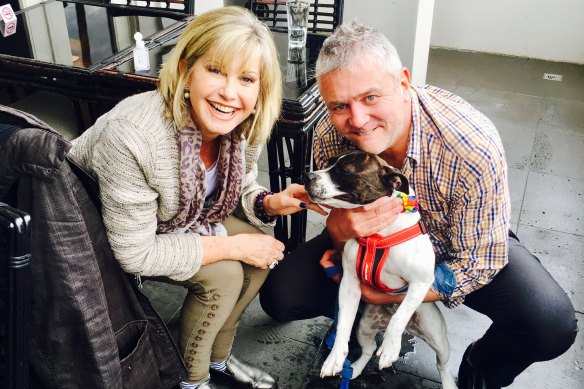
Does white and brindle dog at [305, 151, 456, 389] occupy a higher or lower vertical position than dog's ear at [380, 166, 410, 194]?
lower

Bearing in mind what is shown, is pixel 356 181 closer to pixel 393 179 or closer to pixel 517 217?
pixel 393 179

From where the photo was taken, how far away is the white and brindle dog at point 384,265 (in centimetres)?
165

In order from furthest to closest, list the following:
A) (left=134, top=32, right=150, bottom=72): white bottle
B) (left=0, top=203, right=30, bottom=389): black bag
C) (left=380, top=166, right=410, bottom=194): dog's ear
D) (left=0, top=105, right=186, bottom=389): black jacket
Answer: (left=134, top=32, right=150, bottom=72): white bottle
(left=380, top=166, right=410, bottom=194): dog's ear
(left=0, top=105, right=186, bottom=389): black jacket
(left=0, top=203, right=30, bottom=389): black bag

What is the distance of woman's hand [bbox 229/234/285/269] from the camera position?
1.84m

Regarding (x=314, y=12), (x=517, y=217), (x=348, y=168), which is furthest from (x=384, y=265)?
(x=314, y=12)

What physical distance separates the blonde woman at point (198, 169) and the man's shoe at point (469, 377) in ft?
2.49

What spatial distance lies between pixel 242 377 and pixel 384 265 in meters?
Result: 0.73

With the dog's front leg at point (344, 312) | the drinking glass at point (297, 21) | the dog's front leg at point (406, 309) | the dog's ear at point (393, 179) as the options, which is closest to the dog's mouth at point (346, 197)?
the dog's ear at point (393, 179)

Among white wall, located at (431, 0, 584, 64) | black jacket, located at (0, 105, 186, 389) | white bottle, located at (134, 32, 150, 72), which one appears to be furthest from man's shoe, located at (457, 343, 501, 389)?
white wall, located at (431, 0, 584, 64)

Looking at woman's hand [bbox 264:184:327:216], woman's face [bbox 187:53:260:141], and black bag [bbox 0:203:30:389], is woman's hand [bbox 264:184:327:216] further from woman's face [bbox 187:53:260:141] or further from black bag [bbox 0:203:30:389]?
black bag [bbox 0:203:30:389]

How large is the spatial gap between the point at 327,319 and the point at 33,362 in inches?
50.7

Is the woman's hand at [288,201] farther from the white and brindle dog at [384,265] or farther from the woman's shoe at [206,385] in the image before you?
the woman's shoe at [206,385]

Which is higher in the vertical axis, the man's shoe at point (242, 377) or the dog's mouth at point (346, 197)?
the dog's mouth at point (346, 197)

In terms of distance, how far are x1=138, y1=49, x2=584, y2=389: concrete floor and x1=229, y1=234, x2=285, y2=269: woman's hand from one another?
51 centimetres
